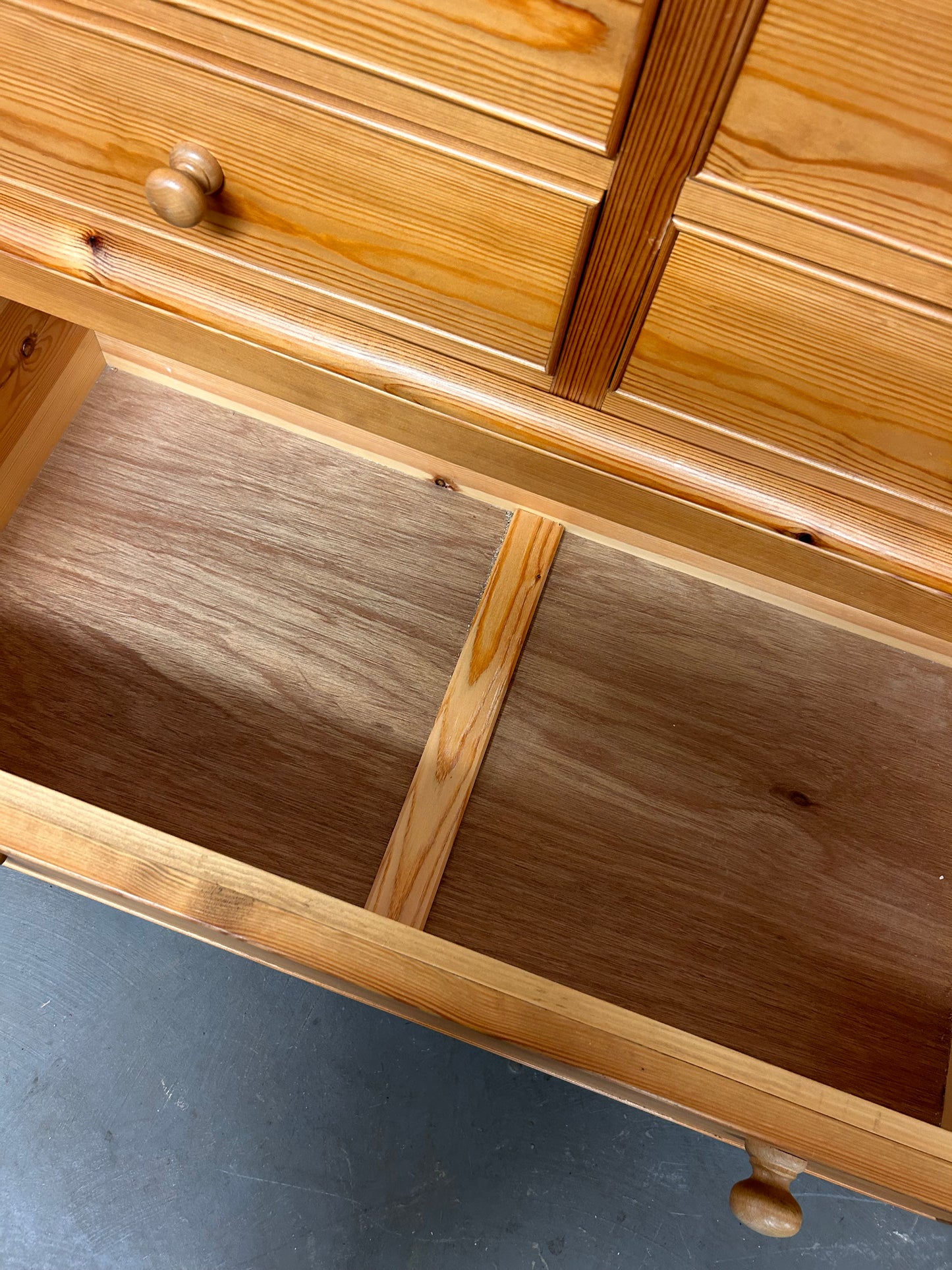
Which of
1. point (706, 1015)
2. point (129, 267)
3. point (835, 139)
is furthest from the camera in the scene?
point (706, 1015)

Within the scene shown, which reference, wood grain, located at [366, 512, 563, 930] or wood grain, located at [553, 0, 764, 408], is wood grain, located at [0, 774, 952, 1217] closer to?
wood grain, located at [366, 512, 563, 930]

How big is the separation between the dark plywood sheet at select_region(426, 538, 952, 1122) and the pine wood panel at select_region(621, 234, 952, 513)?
13.3 inches

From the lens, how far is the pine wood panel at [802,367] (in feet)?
1.53

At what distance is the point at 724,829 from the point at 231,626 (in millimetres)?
470

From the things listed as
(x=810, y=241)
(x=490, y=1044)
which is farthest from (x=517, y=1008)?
(x=810, y=241)

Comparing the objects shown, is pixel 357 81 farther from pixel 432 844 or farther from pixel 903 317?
pixel 432 844

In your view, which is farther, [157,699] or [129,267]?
[157,699]

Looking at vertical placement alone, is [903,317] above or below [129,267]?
above

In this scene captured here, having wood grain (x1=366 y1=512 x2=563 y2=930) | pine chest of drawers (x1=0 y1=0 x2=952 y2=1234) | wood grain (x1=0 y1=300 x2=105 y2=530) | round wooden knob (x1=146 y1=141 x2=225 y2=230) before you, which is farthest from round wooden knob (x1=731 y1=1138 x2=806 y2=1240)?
wood grain (x1=0 y1=300 x2=105 y2=530)

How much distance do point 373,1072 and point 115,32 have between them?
884 mm

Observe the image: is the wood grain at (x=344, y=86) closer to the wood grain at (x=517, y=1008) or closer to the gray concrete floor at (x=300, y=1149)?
the wood grain at (x=517, y=1008)

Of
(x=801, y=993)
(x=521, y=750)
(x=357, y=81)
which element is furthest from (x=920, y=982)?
(x=357, y=81)

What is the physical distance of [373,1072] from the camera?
0.95 metres

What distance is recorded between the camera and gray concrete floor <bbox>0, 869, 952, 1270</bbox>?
91 cm
